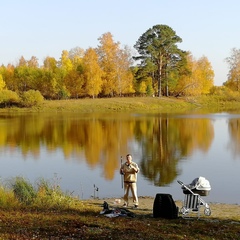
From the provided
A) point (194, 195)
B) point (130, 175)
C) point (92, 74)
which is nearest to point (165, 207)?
point (194, 195)

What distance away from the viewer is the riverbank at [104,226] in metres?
8.56

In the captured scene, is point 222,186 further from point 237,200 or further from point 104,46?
point 104,46

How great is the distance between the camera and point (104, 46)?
8300 centimetres

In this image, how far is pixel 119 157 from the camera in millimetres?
25094

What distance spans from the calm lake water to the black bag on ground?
4.86 meters

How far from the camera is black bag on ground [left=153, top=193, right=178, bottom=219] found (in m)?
10.8

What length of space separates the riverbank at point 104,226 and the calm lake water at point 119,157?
4.65 m

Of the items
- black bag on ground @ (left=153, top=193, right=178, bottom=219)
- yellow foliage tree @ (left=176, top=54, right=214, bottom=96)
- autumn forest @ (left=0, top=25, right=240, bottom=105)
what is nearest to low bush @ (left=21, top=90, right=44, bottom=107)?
autumn forest @ (left=0, top=25, right=240, bottom=105)

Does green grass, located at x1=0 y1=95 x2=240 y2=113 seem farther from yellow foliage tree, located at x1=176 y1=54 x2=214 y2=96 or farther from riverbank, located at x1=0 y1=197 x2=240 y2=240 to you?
riverbank, located at x1=0 y1=197 x2=240 y2=240

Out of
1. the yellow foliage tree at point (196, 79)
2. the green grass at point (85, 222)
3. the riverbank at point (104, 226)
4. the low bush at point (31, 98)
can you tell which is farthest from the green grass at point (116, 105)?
the riverbank at point (104, 226)

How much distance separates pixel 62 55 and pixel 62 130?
70856mm

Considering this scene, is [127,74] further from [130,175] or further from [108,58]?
[130,175]

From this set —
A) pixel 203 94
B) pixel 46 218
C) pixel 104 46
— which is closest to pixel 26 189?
pixel 46 218

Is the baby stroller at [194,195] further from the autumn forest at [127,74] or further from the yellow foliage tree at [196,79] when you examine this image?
the yellow foliage tree at [196,79]
